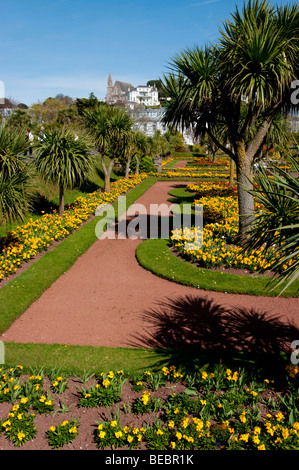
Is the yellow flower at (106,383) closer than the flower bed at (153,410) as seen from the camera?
No

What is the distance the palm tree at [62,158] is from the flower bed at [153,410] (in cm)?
869

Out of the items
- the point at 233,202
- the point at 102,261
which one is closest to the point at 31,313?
the point at 102,261

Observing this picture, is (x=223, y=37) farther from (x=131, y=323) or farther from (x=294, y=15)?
(x=131, y=323)

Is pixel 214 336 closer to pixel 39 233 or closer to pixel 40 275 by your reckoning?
pixel 40 275

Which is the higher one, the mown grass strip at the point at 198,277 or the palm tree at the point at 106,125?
the palm tree at the point at 106,125

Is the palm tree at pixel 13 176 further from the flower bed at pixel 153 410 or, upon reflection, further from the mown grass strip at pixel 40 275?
the flower bed at pixel 153 410

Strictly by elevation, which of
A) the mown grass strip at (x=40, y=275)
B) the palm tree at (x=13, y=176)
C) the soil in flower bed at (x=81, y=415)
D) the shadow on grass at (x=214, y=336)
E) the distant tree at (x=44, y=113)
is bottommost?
the soil in flower bed at (x=81, y=415)

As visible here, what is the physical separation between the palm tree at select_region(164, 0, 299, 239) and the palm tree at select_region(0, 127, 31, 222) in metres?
4.64

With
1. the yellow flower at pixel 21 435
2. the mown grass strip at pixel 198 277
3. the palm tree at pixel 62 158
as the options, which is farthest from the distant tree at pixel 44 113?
the yellow flower at pixel 21 435

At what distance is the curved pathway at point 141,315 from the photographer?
665 cm

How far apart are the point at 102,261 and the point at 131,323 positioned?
3.79 meters

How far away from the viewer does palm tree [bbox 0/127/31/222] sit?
795 cm

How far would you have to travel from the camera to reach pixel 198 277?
29.8 ft

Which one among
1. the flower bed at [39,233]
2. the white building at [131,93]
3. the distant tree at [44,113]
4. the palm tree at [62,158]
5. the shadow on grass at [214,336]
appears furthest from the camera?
the white building at [131,93]
